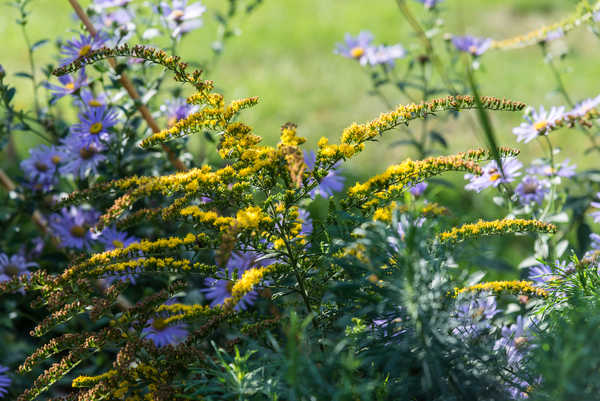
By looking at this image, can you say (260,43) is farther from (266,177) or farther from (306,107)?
(266,177)

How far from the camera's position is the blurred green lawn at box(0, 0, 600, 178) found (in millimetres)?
4609

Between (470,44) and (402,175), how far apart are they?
1.85m

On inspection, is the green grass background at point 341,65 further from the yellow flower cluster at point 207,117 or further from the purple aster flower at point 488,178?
the yellow flower cluster at point 207,117

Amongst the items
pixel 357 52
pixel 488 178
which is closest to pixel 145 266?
pixel 488 178

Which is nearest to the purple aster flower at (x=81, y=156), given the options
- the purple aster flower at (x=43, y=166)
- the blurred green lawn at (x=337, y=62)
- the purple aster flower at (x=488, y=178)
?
the purple aster flower at (x=43, y=166)

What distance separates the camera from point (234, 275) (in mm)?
1346

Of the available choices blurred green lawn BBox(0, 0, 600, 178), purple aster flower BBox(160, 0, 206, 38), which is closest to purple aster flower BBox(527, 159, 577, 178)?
purple aster flower BBox(160, 0, 206, 38)

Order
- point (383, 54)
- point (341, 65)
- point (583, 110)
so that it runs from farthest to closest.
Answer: point (341, 65) → point (383, 54) → point (583, 110)

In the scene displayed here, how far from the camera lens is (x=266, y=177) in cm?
131

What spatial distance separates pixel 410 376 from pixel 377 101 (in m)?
4.23

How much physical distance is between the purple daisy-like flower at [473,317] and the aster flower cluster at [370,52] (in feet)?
5.58

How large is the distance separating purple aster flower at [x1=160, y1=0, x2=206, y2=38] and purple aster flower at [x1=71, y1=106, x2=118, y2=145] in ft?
1.51

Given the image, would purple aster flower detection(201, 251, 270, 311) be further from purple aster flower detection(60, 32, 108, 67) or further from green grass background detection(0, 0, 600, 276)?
green grass background detection(0, 0, 600, 276)

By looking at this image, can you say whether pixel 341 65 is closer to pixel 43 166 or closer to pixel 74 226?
pixel 43 166
